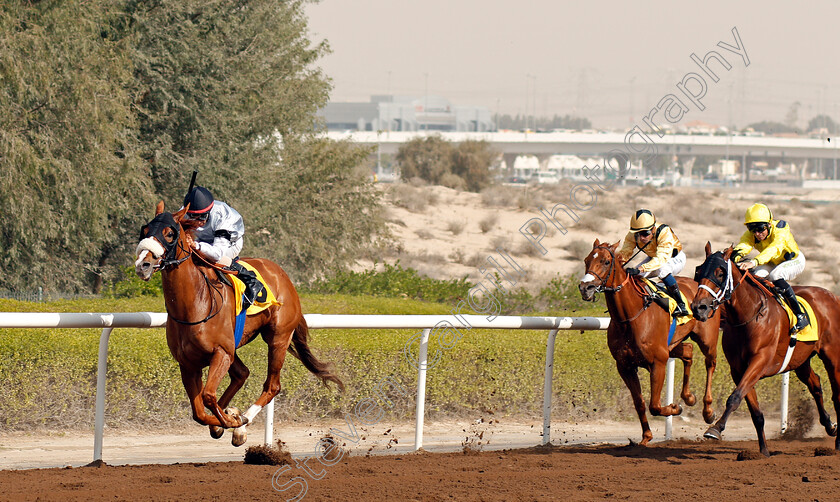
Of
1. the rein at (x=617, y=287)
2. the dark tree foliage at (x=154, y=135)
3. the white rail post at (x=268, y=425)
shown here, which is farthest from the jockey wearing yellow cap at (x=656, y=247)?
the dark tree foliage at (x=154, y=135)

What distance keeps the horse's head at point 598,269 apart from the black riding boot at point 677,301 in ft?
2.52

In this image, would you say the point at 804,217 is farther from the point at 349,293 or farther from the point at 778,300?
the point at 778,300

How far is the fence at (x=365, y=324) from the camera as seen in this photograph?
521cm

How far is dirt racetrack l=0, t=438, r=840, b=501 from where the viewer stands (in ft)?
15.0

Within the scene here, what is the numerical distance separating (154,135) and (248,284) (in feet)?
30.1

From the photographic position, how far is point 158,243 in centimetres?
466

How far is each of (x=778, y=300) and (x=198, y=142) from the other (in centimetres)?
969

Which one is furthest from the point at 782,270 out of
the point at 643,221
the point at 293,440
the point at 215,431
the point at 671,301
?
the point at 215,431

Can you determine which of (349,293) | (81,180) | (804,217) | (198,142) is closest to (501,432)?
(349,293)

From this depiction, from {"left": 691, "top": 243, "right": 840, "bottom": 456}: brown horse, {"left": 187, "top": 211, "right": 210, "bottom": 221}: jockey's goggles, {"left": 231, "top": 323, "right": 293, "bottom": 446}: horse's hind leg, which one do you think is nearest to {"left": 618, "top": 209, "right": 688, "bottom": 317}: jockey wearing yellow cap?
{"left": 691, "top": 243, "right": 840, "bottom": 456}: brown horse

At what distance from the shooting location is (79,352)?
644 cm

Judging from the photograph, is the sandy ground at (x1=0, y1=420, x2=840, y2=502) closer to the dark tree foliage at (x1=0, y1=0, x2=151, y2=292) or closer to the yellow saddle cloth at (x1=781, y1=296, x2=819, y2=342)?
the yellow saddle cloth at (x1=781, y1=296, x2=819, y2=342)

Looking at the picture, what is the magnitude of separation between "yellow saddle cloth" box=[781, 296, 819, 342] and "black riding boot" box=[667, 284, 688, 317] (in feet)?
2.37

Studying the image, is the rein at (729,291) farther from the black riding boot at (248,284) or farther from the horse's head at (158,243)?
the horse's head at (158,243)
